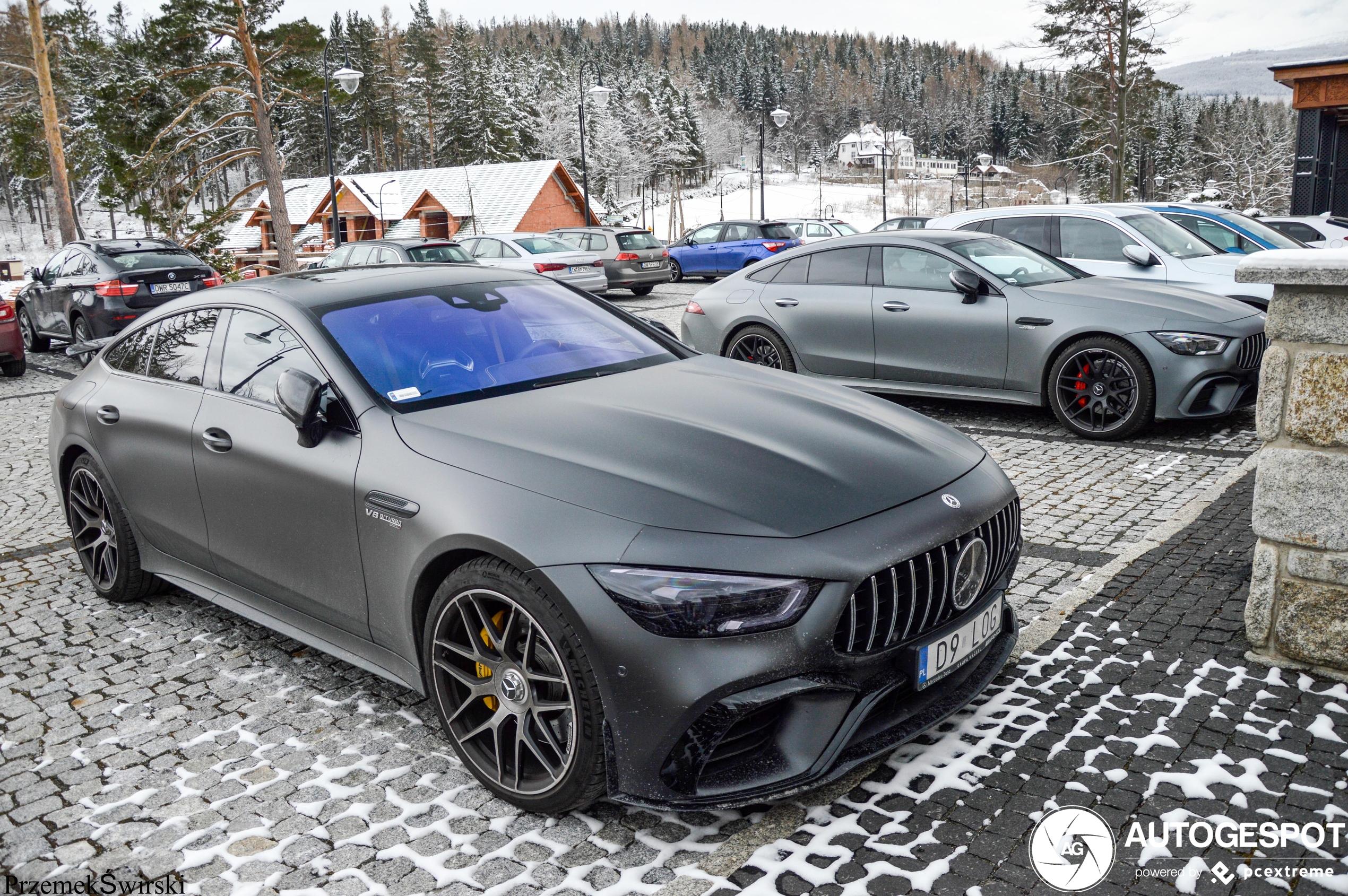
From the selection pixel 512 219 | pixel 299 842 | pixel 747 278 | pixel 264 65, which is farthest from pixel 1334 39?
pixel 512 219

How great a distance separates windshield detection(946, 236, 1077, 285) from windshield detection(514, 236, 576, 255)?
42.4 ft

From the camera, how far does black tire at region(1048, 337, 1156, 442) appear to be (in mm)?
6926

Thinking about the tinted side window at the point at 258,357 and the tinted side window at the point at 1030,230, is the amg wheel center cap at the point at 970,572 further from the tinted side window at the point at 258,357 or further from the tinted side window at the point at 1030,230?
the tinted side window at the point at 1030,230

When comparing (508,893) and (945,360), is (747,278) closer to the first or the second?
(945,360)

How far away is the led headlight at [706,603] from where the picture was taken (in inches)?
99.1

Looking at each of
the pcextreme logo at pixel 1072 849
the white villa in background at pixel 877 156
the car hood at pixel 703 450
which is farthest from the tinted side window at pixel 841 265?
the white villa in background at pixel 877 156

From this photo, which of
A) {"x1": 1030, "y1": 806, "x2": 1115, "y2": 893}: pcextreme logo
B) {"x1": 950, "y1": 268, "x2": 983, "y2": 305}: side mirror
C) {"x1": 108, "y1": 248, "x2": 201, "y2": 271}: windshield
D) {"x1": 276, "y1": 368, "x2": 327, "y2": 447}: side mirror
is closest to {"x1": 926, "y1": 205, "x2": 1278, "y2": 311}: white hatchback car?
{"x1": 950, "y1": 268, "x2": 983, "y2": 305}: side mirror

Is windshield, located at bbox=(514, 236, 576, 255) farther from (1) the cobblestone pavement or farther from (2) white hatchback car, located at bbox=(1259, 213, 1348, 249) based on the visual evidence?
(1) the cobblestone pavement

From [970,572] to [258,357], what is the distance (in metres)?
2.76

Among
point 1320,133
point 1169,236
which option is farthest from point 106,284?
point 1320,133

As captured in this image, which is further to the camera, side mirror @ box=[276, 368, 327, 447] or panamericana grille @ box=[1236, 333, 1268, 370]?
panamericana grille @ box=[1236, 333, 1268, 370]

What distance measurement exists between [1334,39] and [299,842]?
2231 cm

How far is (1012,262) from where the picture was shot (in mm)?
7879

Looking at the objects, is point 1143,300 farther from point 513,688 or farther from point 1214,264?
point 513,688
